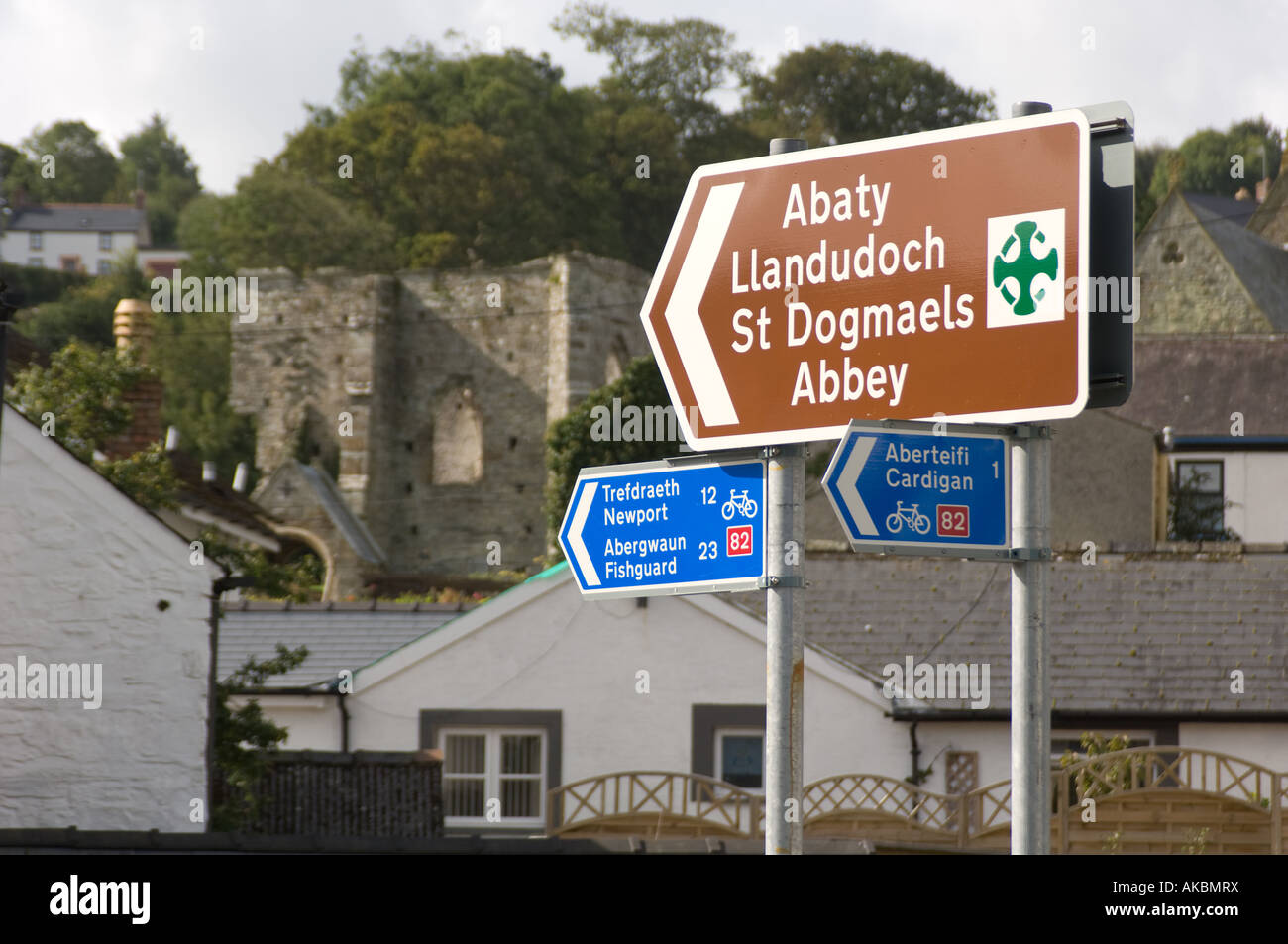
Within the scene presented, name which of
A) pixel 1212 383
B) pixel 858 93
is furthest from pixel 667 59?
pixel 1212 383

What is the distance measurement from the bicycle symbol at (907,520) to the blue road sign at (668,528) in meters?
0.26

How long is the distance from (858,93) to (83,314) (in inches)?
1331

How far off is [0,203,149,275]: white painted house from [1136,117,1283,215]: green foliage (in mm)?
64082

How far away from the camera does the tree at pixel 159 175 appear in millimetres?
112125

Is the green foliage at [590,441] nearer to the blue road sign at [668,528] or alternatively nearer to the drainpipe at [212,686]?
the drainpipe at [212,686]

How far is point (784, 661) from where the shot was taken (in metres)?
3.12

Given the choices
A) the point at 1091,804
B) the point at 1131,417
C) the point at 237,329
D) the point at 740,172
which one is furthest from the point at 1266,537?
the point at 237,329

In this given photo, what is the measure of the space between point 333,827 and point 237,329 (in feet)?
151

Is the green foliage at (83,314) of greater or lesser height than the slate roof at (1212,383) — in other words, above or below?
above

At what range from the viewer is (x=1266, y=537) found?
28.7 meters

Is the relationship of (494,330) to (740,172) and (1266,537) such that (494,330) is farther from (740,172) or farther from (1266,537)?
(740,172)

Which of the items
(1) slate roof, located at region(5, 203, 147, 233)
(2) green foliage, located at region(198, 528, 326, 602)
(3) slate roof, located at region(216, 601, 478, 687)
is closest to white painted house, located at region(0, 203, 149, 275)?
(1) slate roof, located at region(5, 203, 147, 233)

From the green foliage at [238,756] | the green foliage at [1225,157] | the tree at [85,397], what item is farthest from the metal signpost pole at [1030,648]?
the green foliage at [1225,157]

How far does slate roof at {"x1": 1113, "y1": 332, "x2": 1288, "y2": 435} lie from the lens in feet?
98.2
